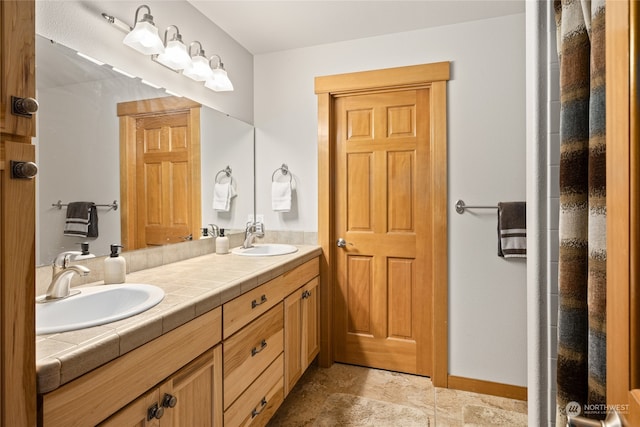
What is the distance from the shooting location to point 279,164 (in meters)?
2.65

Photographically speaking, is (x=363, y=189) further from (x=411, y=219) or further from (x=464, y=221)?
(x=464, y=221)

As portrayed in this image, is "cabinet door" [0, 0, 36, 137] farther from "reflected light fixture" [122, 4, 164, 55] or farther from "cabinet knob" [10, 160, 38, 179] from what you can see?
"reflected light fixture" [122, 4, 164, 55]

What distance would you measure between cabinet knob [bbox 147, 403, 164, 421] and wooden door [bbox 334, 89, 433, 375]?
1.68 metres

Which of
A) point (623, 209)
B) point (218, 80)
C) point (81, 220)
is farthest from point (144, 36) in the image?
point (623, 209)

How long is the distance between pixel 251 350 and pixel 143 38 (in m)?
1.52

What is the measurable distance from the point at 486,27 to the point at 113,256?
246cm

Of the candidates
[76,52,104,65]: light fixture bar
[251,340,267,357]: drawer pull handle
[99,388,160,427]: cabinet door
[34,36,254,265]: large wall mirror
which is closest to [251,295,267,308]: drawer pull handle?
[251,340,267,357]: drawer pull handle

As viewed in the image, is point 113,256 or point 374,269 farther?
point 374,269

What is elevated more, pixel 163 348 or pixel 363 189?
pixel 363 189

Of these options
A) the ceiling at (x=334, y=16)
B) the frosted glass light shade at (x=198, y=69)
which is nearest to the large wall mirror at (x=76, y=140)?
the frosted glass light shade at (x=198, y=69)

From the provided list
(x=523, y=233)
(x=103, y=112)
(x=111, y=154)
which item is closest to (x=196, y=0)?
(x=103, y=112)

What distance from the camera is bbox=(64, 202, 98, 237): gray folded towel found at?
4.45ft

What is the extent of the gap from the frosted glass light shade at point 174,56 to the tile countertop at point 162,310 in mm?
1079

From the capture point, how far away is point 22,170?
661mm
